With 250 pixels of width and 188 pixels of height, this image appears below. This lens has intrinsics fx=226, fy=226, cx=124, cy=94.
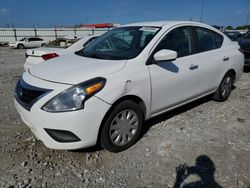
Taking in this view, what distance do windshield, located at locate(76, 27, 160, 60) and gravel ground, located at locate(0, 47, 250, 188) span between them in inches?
50.6

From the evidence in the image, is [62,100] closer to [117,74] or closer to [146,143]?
[117,74]

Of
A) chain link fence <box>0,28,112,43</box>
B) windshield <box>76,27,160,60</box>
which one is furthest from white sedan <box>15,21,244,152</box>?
chain link fence <box>0,28,112,43</box>

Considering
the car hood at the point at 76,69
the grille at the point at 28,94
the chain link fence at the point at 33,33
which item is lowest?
the chain link fence at the point at 33,33

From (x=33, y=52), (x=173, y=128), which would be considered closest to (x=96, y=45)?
(x=173, y=128)

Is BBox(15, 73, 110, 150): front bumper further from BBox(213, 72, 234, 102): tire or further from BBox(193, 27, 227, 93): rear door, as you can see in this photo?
BBox(213, 72, 234, 102): tire

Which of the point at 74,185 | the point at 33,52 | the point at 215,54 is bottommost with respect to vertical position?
the point at 74,185

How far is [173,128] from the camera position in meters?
3.68

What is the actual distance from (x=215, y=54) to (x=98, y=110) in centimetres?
266

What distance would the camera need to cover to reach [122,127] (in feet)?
9.55

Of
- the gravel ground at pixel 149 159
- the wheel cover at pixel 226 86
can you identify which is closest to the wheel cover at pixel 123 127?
the gravel ground at pixel 149 159

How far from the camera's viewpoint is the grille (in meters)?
2.52

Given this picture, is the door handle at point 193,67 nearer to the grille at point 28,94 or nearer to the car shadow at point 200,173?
the car shadow at point 200,173

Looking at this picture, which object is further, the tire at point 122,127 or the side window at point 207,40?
the side window at point 207,40

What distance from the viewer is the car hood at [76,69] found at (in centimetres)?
260
